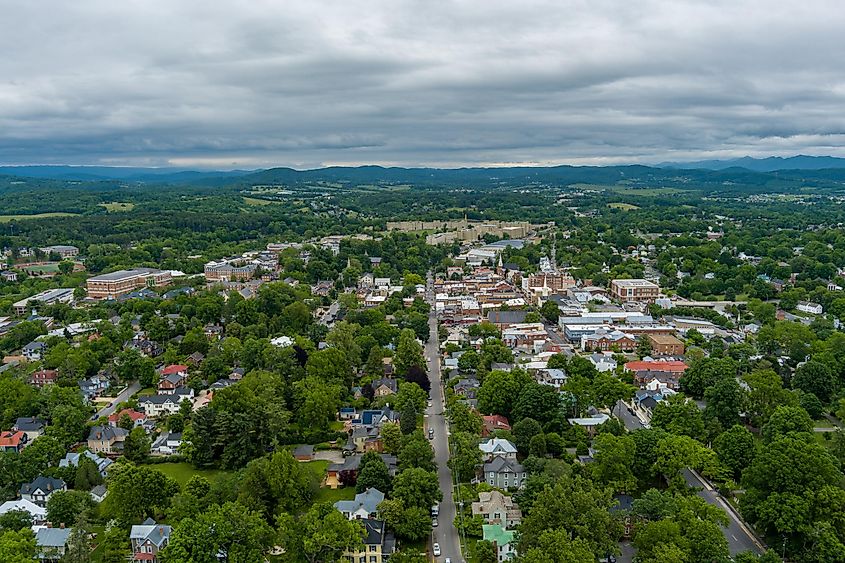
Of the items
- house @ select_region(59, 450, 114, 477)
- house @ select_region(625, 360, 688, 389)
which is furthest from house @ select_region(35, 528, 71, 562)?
house @ select_region(625, 360, 688, 389)

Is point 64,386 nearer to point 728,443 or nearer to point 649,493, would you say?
point 649,493

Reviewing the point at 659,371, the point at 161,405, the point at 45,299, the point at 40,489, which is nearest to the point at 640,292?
the point at 659,371

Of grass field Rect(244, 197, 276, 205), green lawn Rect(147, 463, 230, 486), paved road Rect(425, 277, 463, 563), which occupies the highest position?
grass field Rect(244, 197, 276, 205)

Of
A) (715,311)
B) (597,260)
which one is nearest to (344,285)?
(597,260)

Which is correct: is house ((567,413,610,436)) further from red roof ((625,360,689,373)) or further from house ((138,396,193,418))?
house ((138,396,193,418))

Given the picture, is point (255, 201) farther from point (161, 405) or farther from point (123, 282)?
point (161, 405)

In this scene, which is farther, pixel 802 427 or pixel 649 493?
pixel 802 427
